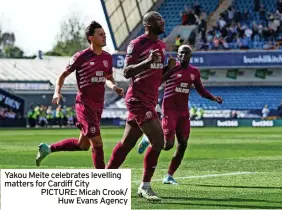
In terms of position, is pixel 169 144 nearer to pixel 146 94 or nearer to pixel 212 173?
pixel 146 94

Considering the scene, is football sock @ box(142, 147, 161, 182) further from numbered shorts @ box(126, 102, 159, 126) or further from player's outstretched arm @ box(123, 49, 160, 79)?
player's outstretched arm @ box(123, 49, 160, 79)

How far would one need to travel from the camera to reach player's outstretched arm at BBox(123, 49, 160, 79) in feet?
36.9

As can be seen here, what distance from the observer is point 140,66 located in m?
11.4

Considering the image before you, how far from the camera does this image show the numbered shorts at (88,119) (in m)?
12.7

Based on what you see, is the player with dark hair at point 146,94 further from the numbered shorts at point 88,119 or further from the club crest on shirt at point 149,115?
the numbered shorts at point 88,119

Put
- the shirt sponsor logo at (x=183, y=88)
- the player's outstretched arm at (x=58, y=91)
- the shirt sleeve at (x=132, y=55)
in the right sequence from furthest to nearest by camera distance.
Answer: the shirt sponsor logo at (x=183, y=88)
the player's outstretched arm at (x=58, y=91)
the shirt sleeve at (x=132, y=55)

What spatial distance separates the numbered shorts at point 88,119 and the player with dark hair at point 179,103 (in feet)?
6.11

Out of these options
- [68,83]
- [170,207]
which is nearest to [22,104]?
[68,83]

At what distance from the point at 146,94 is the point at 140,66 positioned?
594mm

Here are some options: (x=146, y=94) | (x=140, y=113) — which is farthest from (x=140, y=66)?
(x=140, y=113)

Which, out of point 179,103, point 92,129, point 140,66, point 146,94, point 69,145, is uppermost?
point 140,66

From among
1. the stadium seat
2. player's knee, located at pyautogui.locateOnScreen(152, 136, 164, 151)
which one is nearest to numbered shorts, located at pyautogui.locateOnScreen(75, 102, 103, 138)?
player's knee, located at pyautogui.locateOnScreen(152, 136, 164, 151)
